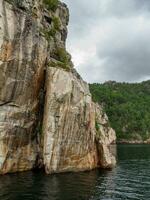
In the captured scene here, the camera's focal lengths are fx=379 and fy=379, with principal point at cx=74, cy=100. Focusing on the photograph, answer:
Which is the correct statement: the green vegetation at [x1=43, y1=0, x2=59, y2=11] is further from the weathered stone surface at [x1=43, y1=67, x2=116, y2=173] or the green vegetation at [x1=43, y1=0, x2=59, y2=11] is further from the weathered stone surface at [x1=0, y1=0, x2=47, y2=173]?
the weathered stone surface at [x1=43, y1=67, x2=116, y2=173]

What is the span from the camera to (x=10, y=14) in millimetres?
51594

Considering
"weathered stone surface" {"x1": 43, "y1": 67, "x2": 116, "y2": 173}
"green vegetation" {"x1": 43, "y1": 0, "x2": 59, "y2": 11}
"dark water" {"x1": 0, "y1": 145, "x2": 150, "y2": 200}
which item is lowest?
"dark water" {"x1": 0, "y1": 145, "x2": 150, "y2": 200}

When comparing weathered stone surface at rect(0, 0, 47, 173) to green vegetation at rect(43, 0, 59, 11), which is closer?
weathered stone surface at rect(0, 0, 47, 173)

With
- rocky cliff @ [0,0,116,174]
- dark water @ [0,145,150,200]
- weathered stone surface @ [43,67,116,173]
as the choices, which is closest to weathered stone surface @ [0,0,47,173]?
rocky cliff @ [0,0,116,174]

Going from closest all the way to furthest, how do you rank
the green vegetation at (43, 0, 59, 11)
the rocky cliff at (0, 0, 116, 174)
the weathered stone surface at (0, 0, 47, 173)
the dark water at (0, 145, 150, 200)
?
the dark water at (0, 145, 150, 200) → the weathered stone surface at (0, 0, 47, 173) → the rocky cliff at (0, 0, 116, 174) → the green vegetation at (43, 0, 59, 11)

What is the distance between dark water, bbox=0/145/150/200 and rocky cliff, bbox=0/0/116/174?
320 centimetres

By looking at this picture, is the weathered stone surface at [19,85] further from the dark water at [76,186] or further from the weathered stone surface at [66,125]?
the dark water at [76,186]

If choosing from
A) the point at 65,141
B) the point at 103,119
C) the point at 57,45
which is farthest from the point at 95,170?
the point at 103,119

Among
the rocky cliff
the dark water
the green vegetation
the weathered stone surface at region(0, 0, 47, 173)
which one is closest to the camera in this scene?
the dark water

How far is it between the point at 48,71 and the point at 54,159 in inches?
513

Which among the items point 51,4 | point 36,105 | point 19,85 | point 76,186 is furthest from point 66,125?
point 51,4

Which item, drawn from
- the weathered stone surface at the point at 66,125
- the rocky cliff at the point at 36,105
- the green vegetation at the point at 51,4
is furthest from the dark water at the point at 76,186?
the green vegetation at the point at 51,4

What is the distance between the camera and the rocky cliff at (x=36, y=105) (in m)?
51.3

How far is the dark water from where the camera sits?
3978 cm
